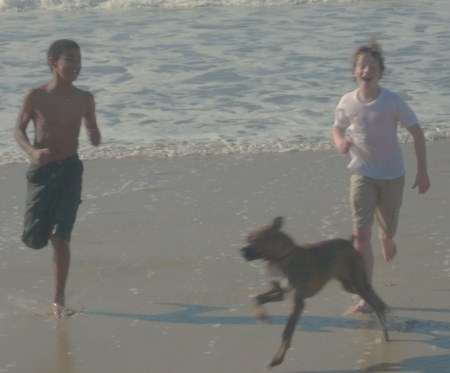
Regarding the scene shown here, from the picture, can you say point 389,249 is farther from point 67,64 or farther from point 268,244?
point 67,64

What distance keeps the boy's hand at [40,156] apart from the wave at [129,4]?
16.5m

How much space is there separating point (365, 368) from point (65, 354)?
1.47 m

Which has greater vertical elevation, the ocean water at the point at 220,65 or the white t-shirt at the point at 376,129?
the white t-shirt at the point at 376,129

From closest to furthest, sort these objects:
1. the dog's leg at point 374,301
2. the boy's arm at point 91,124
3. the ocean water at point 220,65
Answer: the dog's leg at point 374,301 < the boy's arm at point 91,124 < the ocean water at point 220,65

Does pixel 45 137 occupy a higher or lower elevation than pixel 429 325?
higher

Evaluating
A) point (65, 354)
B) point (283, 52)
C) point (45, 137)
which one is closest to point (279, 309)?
point (65, 354)

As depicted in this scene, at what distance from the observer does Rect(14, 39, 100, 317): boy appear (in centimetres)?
580

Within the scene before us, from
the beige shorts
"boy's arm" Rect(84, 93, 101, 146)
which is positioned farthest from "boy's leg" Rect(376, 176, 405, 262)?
"boy's arm" Rect(84, 93, 101, 146)

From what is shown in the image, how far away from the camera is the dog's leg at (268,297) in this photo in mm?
4867

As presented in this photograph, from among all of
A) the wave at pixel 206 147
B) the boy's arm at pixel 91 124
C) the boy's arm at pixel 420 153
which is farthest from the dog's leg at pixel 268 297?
the wave at pixel 206 147

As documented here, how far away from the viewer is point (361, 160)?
558 cm

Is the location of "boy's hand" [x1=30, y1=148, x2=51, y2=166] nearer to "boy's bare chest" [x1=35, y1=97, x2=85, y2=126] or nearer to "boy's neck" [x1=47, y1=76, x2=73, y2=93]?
"boy's bare chest" [x1=35, y1=97, x2=85, y2=126]

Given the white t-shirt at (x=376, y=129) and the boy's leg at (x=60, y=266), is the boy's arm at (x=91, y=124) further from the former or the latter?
the white t-shirt at (x=376, y=129)

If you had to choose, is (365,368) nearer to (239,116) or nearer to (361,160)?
(361,160)
